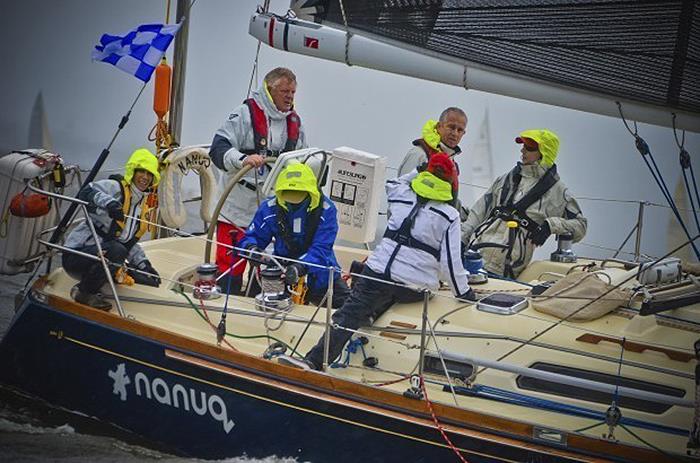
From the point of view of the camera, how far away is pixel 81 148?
456 inches

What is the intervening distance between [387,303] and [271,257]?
591mm

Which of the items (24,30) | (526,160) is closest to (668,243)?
(526,160)

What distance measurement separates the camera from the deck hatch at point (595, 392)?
4629 mm

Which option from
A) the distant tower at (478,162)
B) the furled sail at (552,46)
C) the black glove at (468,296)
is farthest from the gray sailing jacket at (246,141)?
the distant tower at (478,162)

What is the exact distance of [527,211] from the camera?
620 centimetres

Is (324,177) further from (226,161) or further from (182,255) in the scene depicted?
(182,255)

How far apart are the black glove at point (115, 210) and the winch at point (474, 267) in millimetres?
1766

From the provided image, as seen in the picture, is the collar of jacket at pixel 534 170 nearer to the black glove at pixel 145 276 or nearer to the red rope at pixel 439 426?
the red rope at pixel 439 426

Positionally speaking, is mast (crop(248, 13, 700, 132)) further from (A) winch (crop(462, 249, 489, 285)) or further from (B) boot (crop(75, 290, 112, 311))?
(B) boot (crop(75, 290, 112, 311))

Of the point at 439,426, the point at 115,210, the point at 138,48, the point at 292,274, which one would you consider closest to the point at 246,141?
the point at 138,48

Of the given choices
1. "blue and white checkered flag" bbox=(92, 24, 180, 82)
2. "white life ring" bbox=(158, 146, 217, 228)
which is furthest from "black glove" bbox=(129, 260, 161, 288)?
"blue and white checkered flag" bbox=(92, 24, 180, 82)

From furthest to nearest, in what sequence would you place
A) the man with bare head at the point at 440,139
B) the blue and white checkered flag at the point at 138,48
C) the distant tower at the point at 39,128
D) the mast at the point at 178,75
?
the distant tower at the point at 39,128 → the mast at the point at 178,75 → the blue and white checkered flag at the point at 138,48 → the man with bare head at the point at 440,139

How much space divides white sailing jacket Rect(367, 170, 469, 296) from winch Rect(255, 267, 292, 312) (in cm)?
53

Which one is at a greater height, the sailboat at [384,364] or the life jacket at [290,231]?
the life jacket at [290,231]
